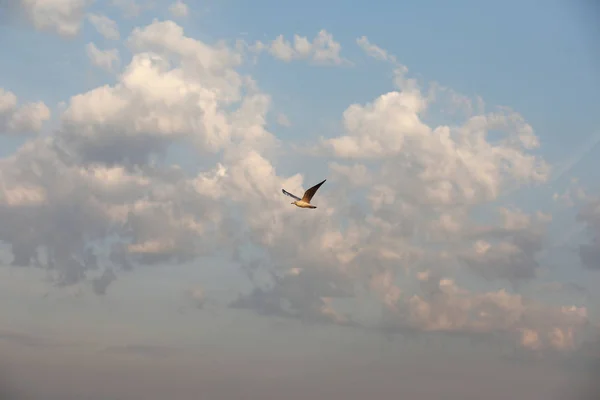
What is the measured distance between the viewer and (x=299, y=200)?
521ft
